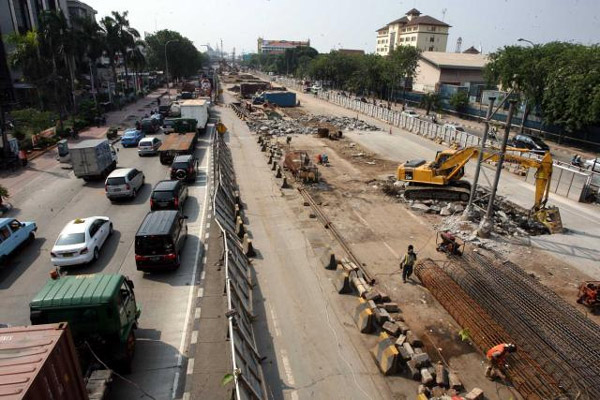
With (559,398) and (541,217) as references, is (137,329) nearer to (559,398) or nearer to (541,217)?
(559,398)

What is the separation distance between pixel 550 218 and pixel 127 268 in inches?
825

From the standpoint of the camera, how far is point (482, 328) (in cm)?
1220

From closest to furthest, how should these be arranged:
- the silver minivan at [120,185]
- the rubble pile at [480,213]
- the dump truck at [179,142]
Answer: the rubble pile at [480,213]
the silver minivan at [120,185]
the dump truck at [179,142]

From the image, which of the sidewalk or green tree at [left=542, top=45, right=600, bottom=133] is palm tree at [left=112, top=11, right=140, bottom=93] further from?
green tree at [left=542, top=45, right=600, bottom=133]

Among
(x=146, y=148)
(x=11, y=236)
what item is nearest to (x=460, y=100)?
(x=146, y=148)

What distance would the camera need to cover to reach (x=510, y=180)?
30.2 metres

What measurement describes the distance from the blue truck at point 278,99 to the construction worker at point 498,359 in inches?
2609

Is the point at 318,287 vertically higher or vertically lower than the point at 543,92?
lower

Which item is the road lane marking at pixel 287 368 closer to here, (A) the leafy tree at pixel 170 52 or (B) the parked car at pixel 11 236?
(B) the parked car at pixel 11 236

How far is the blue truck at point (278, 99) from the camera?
72938 mm

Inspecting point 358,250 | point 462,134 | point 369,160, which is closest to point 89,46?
point 369,160

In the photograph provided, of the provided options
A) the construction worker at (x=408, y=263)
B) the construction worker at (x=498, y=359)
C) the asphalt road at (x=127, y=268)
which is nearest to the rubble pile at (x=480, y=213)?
the construction worker at (x=408, y=263)

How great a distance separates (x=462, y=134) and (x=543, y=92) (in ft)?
46.1

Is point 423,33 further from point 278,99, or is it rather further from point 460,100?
point 278,99
